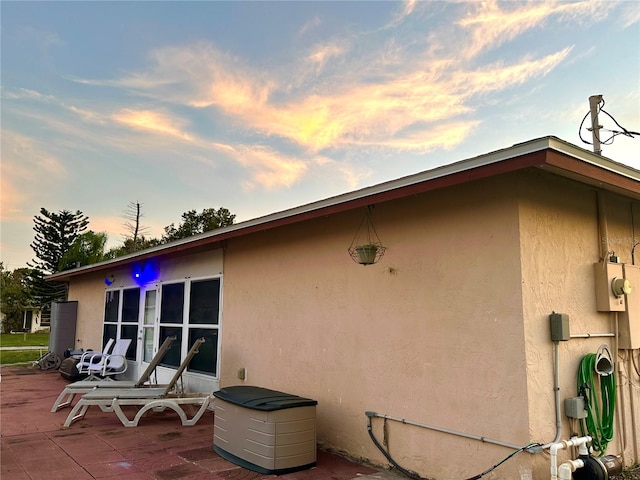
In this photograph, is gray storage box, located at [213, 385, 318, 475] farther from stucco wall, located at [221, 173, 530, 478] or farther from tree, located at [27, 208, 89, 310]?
tree, located at [27, 208, 89, 310]

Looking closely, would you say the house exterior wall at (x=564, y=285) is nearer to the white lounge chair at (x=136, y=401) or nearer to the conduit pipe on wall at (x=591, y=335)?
the conduit pipe on wall at (x=591, y=335)

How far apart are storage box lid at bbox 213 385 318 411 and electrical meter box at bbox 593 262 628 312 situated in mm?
2638

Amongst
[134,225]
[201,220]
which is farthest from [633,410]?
[134,225]

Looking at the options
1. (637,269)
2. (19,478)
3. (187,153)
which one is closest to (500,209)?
(637,269)

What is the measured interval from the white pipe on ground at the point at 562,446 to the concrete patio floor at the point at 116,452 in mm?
1454

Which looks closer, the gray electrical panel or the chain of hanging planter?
the gray electrical panel

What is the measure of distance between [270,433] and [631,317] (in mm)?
3292

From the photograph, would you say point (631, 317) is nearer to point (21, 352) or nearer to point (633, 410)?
point (633, 410)

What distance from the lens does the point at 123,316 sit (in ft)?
34.2

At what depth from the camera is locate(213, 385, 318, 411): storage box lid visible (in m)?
4.16

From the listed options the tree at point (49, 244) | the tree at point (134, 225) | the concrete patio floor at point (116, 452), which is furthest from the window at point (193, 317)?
the tree at point (134, 225)

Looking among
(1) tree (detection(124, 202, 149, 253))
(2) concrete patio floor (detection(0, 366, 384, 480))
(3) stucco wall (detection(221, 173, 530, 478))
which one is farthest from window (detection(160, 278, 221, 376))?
(1) tree (detection(124, 202, 149, 253))

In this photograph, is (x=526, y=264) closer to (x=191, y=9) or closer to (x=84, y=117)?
(x=191, y=9)

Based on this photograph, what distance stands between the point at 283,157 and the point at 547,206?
786 cm
